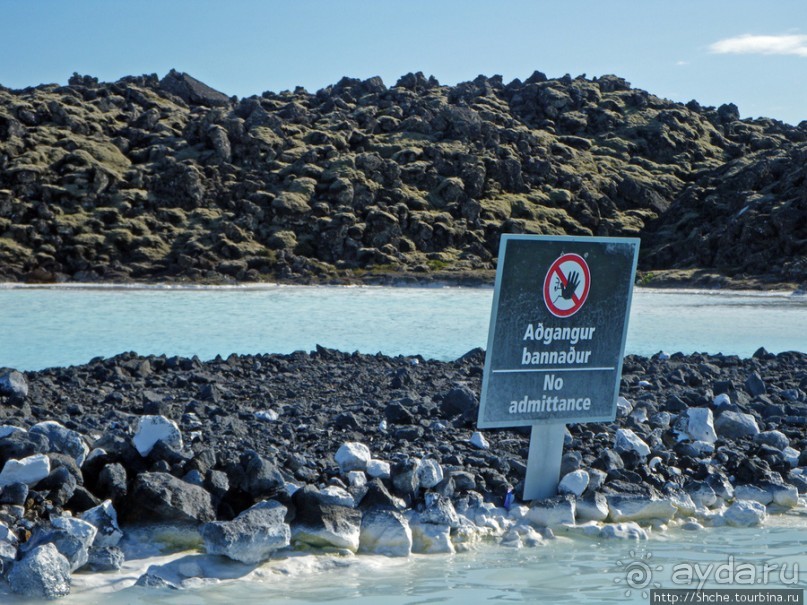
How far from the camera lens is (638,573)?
4754mm

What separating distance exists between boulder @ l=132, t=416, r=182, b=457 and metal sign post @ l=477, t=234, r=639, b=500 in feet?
5.86

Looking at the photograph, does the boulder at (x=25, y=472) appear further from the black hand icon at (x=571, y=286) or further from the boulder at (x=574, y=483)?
the black hand icon at (x=571, y=286)

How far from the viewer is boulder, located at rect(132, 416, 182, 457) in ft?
18.2

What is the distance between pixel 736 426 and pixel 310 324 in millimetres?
15261

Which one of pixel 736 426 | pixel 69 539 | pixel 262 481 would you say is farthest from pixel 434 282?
pixel 69 539

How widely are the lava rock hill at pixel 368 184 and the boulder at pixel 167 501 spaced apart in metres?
39.9

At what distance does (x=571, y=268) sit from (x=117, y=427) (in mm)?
3434

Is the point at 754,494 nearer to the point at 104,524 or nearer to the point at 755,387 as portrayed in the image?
the point at 755,387

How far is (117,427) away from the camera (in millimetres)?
6949

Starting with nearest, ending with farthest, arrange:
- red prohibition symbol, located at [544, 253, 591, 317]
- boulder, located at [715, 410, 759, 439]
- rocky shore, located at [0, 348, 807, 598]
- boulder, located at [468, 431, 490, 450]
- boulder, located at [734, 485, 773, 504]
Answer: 1. rocky shore, located at [0, 348, 807, 598]
2. red prohibition symbol, located at [544, 253, 591, 317]
3. boulder, located at [734, 485, 773, 504]
4. boulder, located at [468, 431, 490, 450]
5. boulder, located at [715, 410, 759, 439]

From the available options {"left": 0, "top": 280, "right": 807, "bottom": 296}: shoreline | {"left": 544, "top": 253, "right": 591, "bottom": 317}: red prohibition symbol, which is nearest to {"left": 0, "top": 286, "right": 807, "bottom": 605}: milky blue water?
{"left": 0, "top": 280, "right": 807, "bottom": 296}: shoreline

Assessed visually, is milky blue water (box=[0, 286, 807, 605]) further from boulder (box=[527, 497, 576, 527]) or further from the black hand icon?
the black hand icon

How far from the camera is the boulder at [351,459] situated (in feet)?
18.7

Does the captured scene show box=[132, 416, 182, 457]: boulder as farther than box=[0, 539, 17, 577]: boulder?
Yes
